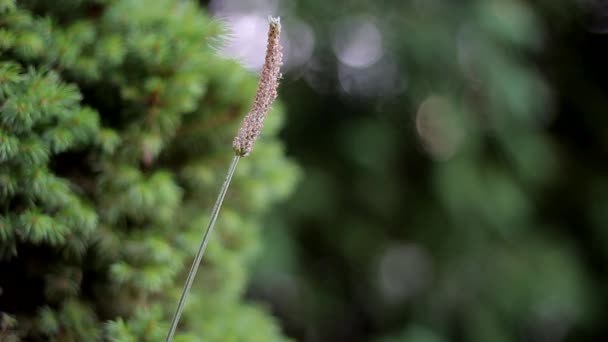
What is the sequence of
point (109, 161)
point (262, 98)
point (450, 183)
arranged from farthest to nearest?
point (450, 183)
point (109, 161)
point (262, 98)

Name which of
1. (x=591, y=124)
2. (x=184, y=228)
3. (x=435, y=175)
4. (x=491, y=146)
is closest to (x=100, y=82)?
(x=184, y=228)

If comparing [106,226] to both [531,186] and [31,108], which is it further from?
[531,186]

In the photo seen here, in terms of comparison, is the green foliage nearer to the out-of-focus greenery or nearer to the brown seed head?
the brown seed head

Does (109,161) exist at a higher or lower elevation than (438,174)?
higher

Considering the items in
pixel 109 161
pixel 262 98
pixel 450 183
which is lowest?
pixel 450 183

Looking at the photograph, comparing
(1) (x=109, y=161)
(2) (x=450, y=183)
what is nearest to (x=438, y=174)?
(2) (x=450, y=183)

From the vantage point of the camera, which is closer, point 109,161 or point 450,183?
point 109,161

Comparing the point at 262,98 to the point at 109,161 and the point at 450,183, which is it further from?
the point at 450,183

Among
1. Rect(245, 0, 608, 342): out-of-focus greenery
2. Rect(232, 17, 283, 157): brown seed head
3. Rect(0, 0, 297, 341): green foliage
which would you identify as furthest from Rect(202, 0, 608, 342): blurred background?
Rect(232, 17, 283, 157): brown seed head

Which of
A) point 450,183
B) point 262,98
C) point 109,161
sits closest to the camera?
point 262,98
